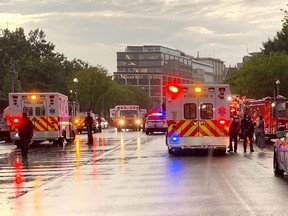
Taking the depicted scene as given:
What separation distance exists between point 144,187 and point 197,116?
1122 centimetres

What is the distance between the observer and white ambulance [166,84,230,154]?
1015 inches

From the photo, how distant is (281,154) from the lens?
1653 cm

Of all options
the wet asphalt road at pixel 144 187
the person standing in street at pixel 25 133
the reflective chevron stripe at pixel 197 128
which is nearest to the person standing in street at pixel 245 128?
the reflective chevron stripe at pixel 197 128

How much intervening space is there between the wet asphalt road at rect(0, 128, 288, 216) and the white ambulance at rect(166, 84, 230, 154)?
1.79 metres

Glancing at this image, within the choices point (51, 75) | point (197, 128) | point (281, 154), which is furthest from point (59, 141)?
point (51, 75)

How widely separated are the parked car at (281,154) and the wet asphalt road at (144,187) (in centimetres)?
27

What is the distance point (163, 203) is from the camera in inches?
491

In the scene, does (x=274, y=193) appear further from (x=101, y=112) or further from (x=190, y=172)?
(x=101, y=112)

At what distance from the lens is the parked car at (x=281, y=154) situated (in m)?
15.9

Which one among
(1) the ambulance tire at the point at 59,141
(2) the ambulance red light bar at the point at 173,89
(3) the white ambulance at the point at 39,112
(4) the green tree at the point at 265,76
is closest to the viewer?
(2) the ambulance red light bar at the point at 173,89

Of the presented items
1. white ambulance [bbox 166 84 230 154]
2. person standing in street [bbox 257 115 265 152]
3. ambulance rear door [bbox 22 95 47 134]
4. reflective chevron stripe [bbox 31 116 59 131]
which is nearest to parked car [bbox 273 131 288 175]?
white ambulance [bbox 166 84 230 154]

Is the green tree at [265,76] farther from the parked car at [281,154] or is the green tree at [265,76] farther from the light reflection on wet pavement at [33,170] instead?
the parked car at [281,154]

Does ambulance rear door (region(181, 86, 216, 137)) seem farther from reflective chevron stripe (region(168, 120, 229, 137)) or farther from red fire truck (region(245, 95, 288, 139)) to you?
red fire truck (region(245, 95, 288, 139))

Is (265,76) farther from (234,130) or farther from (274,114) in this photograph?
(234,130)
